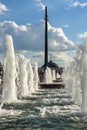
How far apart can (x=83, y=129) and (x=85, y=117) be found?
2.85 meters

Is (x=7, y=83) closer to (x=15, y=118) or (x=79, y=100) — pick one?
(x=79, y=100)

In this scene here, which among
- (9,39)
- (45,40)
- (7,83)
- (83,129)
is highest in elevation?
(45,40)

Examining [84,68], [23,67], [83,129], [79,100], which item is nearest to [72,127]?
[83,129]

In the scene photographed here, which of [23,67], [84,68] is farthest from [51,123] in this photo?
[23,67]

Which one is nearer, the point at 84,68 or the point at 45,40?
the point at 84,68

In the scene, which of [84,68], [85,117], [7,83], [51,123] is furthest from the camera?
[7,83]

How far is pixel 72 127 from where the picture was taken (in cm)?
1709

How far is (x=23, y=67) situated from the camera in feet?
124

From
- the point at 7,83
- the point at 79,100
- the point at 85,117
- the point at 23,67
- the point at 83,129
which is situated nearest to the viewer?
the point at 83,129

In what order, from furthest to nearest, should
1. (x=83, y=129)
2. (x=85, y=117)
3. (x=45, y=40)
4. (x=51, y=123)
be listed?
(x=45, y=40), (x=85, y=117), (x=51, y=123), (x=83, y=129)

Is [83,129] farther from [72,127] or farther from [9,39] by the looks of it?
[9,39]

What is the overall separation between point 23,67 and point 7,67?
8.23m

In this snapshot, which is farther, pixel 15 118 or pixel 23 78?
pixel 23 78

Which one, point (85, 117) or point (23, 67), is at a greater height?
point (23, 67)
